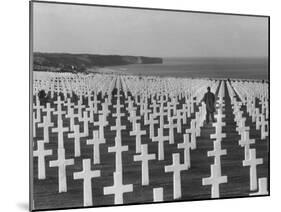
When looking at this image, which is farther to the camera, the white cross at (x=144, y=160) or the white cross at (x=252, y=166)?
the white cross at (x=252, y=166)

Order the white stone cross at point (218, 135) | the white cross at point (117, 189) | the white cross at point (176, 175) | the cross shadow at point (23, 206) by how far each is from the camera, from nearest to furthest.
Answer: the cross shadow at point (23, 206), the white cross at point (117, 189), the white cross at point (176, 175), the white stone cross at point (218, 135)

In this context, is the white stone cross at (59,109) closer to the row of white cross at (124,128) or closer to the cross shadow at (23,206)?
the row of white cross at (124,128)

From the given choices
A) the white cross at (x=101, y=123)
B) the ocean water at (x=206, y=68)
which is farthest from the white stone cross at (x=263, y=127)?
the white cross at (x=101, y=123)

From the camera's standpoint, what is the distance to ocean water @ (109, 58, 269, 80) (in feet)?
10.2

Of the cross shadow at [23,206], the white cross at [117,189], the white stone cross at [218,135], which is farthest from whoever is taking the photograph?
the white stone cross at [218,135]

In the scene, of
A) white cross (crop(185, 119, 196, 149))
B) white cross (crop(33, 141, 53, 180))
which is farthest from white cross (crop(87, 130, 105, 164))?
white cross (crop(185, 119, 196, 149))

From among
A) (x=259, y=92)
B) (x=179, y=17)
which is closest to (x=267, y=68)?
(x=259, y=92)

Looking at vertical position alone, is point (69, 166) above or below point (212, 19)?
below

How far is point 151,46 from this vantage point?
3113mm

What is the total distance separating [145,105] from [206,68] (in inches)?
14.9

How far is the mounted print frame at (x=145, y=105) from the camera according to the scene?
2.95 meters

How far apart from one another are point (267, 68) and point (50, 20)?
1.18 metres

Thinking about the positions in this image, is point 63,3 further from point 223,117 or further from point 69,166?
point 223,117

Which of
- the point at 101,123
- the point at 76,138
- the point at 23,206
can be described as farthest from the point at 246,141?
the point at 23,206
